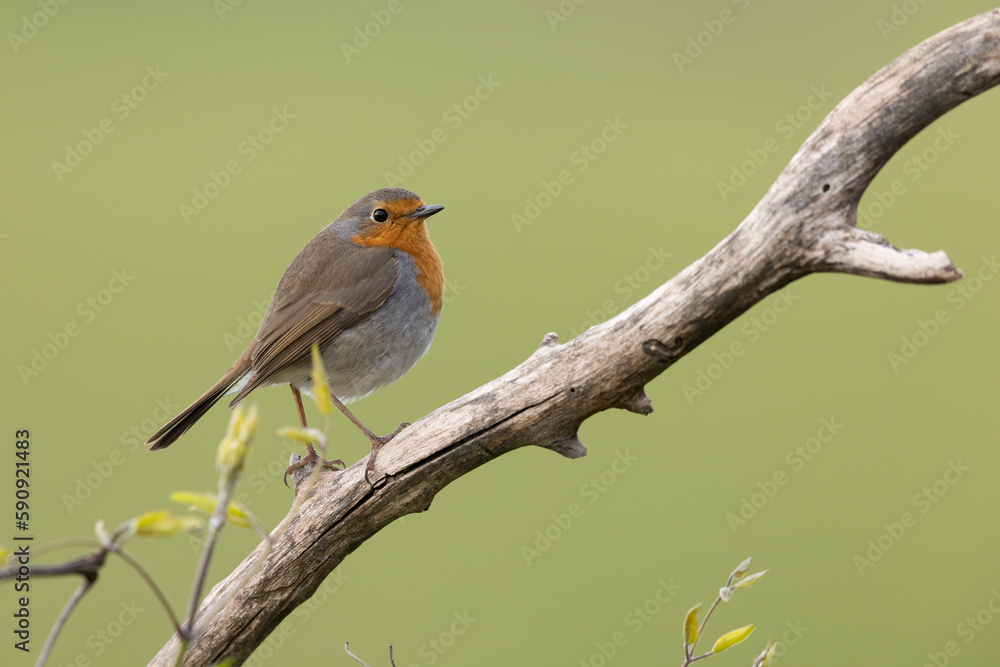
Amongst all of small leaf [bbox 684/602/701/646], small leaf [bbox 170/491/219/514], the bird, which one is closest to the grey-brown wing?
the bird

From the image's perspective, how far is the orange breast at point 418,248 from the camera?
3.64 m

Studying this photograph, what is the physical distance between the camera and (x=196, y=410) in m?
3.25

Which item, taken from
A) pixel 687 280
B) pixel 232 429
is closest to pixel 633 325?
pixel 687 280

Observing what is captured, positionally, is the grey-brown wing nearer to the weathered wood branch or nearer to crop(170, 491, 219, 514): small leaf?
the weathered wood branch

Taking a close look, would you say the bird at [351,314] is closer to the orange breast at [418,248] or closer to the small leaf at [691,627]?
the orange breast at [418,248]

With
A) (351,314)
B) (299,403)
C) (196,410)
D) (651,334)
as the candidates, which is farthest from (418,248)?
(651,334)

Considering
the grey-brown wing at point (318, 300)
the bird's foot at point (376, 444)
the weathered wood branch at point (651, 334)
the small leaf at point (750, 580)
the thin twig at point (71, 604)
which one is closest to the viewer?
the thin twig at point (71, 604)

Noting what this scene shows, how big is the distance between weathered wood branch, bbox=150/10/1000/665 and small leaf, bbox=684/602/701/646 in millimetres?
998

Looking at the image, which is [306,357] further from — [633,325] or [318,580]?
[633,325]

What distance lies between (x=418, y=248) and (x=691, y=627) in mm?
2437

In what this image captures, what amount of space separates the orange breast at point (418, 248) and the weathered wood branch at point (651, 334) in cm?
95

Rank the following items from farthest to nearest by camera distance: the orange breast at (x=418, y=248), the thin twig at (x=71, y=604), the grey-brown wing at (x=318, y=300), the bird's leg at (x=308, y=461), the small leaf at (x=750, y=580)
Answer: the orange breast at (x=418, y=248), the grey-brown wing at (x=318, y=300), the bird's leg at (x=308, y=461), the small leaf at (x=750, y=580), the thin twig at (x=71, y=604)

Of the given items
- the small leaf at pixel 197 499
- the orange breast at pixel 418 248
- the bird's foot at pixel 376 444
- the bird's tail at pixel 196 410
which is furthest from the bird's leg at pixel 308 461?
the small leaf at pixel 197 499

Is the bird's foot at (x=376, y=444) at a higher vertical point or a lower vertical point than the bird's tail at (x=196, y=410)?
lower
